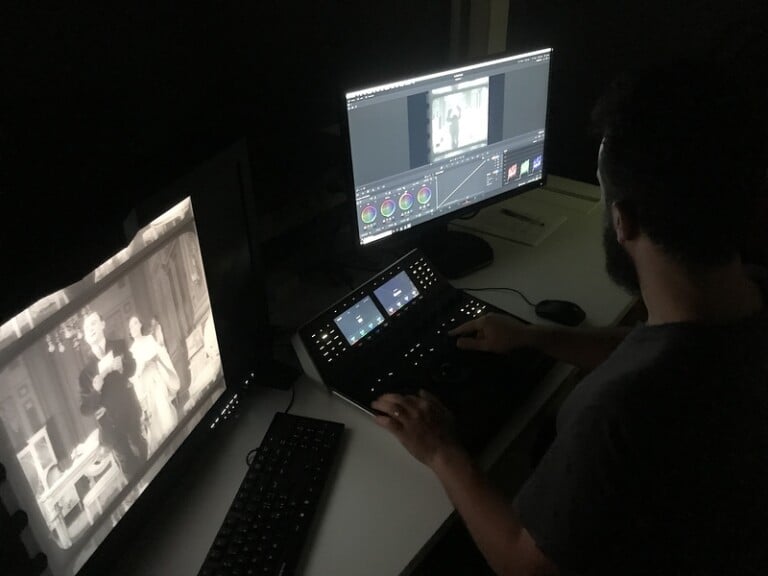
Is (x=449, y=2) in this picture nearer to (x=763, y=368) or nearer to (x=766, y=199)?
(x=766, y=199)

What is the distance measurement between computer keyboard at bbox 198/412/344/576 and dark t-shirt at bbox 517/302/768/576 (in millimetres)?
329

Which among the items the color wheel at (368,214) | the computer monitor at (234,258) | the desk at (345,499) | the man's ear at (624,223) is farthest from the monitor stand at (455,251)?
the man's ear at (624,223)

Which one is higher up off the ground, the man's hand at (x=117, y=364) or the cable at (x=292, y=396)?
the man's hand at (x=117, y=364)

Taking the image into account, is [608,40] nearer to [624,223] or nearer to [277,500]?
[624,223]

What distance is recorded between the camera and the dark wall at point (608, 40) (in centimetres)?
159

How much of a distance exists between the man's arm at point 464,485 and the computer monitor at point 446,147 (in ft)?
1.62

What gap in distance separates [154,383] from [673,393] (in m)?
0.68

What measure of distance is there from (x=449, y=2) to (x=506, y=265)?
2.65ft

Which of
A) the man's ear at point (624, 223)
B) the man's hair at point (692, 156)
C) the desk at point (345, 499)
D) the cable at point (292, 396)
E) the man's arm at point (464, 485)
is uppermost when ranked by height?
the man's hair at point (692, 156)

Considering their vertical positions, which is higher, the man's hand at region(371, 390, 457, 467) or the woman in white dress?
the woman in white dress

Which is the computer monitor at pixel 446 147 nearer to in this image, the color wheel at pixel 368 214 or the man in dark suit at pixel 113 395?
the color wheel at pixel 368 214

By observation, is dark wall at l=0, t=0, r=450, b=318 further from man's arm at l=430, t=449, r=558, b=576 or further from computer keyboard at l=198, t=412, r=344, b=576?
man's arm at l=430, t=449, r=558, b=576

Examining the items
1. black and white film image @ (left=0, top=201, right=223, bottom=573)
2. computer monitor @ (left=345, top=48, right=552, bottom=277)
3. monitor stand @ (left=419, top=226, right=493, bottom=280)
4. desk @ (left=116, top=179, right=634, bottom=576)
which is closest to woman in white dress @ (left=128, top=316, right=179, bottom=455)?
black and white film image @ (left=0, top=201, right=223, bottom=573)

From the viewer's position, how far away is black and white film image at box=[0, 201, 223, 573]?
69cm
